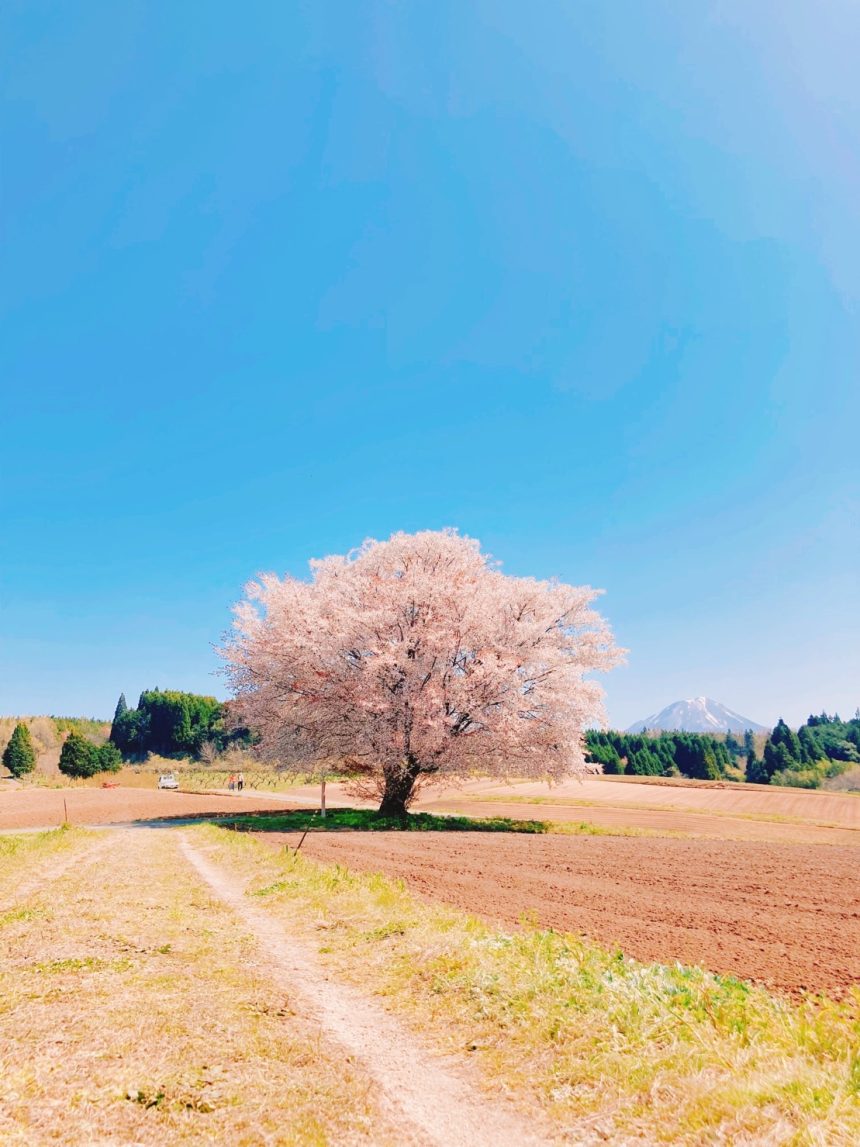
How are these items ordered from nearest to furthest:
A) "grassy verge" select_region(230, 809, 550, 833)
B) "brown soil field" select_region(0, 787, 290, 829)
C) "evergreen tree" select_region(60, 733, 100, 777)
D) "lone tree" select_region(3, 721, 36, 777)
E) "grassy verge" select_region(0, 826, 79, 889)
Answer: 1. "grassy verge" select_region(0, 826, 79, 889)
2. "grassy verge" select_region(230, 809, 550, 833)
3. "brown soil field" select_region(0, 787, 290, 829)
4. "evergreen tree" select_region(60, 733, 100, 777)
5. "lone tree" select_region(3, 721, 36, 777)

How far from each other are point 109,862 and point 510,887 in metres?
10.8

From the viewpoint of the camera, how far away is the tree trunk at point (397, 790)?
28469mm

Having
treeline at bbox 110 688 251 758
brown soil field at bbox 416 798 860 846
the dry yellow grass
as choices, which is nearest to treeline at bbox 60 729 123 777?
treeline at bbox 110 688 251 758

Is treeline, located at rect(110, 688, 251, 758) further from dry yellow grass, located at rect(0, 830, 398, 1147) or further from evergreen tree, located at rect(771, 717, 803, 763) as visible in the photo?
dry yellow grass, located at rect(0, 830, 398, 1147)

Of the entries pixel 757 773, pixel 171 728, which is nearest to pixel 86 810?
pixel 171 728

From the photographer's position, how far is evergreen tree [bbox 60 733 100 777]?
278ft

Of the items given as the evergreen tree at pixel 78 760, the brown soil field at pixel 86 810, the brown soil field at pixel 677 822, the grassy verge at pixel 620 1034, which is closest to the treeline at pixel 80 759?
the evergreen tree at pixel 78 760

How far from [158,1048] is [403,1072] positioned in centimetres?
198

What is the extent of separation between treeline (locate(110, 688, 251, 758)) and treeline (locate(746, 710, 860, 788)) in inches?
4405

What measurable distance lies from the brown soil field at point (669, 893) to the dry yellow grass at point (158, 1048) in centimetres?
422

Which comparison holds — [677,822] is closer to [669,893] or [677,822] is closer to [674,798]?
[669,893]

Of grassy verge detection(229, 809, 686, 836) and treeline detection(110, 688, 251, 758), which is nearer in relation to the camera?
grassy verge detection(229, 809, 686, 836)

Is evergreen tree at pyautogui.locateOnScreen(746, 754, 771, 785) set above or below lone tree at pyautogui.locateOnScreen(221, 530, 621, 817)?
below

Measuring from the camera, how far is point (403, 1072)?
460 centimetres
